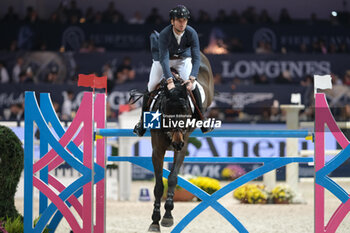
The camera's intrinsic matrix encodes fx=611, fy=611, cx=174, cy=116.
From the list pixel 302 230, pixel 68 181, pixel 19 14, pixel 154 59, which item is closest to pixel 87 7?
pixel 19 14

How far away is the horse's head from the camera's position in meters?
4.61

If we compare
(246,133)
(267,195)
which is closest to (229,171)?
(267,195)

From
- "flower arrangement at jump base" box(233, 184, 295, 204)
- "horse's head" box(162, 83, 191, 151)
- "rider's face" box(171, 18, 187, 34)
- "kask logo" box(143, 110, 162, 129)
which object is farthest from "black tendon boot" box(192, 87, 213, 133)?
"flower arrangement at jump base" box(233, 184, 295, 204)

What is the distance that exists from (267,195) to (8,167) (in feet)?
16.9

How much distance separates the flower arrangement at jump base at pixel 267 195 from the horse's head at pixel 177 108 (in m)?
5.38

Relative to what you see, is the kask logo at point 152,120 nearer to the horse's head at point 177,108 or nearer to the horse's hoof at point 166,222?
the horse's head at point 177,108

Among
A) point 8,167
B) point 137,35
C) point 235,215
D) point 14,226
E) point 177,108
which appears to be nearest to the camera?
point 177,108

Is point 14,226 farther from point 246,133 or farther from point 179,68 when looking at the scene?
point 246,133

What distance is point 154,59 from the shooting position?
5117mm

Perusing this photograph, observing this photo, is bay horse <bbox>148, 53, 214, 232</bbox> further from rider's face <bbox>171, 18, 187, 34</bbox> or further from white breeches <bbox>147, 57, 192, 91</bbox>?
rider's face <bbox>171, 18, 187, 34</bbox>

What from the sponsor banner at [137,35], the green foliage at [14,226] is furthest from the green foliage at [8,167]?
the sponsor banner at [137,35]

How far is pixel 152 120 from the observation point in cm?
482

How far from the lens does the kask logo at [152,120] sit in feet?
15.7

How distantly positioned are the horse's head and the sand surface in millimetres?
2100
